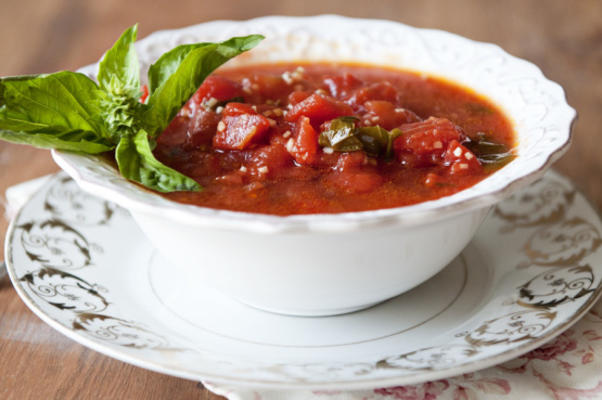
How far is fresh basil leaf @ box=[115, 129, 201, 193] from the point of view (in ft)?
8.84

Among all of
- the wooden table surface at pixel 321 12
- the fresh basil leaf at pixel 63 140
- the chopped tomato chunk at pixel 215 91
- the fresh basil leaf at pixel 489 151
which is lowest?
the wooden table surface at pixel 321 12

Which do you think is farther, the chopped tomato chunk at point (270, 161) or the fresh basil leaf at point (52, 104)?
the chopped tomato chunk at point (270, 161)

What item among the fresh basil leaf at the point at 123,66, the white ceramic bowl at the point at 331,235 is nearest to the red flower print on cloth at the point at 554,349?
the white ceramic bowl at the point at 331,235

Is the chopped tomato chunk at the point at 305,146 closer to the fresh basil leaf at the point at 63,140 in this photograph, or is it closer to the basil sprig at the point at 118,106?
the basil sprig at the point at 118,106

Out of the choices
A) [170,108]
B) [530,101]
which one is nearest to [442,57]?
[530,101]

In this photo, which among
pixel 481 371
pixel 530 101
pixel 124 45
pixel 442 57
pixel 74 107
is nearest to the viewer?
pixel 481 371

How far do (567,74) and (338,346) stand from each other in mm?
3541

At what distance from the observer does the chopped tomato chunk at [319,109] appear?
10.0 feet

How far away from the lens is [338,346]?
270cm

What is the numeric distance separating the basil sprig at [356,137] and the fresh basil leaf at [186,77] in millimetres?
432

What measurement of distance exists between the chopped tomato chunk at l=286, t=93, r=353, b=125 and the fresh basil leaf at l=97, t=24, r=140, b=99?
2.10 feet

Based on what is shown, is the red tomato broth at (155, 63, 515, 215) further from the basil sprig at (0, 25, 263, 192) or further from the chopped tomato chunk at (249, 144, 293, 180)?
the basil sprig at (0, 25, 263, 192)

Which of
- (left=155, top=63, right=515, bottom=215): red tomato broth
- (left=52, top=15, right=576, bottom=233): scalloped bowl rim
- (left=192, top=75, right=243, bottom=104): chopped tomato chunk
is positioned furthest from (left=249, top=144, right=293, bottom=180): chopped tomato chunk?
(left=192, top=75, right=243, bottom=104): chopped tomato chunk

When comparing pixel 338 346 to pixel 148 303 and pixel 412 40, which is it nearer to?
pixel 148 303
